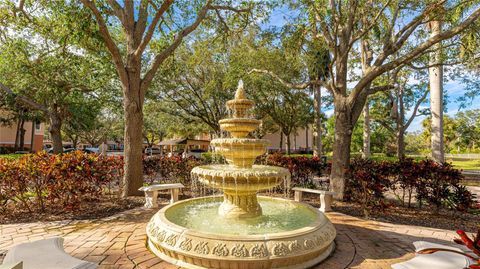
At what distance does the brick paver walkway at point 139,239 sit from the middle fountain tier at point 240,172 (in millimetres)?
1487

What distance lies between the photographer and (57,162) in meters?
6.54

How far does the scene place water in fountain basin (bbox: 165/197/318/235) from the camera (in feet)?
15.3

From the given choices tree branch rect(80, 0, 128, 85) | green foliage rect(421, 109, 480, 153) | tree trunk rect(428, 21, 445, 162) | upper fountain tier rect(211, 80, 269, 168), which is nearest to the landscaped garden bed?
tree branch rect(80, 0, 128, 85)

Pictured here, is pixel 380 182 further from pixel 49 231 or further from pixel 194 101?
pixel 194 101

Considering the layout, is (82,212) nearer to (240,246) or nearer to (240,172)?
(240,172)

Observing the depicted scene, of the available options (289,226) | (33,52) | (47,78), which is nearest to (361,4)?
(289,226)

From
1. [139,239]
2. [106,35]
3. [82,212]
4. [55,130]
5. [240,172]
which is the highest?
[106,35]

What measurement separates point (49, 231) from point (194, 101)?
49.4 feet

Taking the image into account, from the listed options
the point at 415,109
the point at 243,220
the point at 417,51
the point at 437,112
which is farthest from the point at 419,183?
the point at 415,109

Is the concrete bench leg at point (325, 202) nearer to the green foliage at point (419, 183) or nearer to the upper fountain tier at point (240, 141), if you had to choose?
the green foliage at point (419, 183)

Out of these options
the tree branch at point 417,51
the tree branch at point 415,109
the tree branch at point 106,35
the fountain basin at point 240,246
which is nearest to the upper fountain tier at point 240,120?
the fountain basin at point 240,246

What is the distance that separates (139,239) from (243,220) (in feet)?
6.16

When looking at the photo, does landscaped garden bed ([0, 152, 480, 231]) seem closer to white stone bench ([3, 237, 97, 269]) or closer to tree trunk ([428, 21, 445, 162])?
white stone bench ([3, 237, 97, 269])

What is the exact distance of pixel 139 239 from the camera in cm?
459
